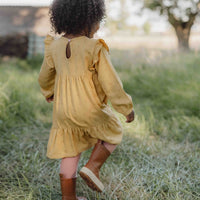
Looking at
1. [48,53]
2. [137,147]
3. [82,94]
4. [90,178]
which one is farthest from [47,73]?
[137,147]

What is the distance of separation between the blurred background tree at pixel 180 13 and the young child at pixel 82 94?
1094cm

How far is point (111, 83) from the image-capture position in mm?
1619

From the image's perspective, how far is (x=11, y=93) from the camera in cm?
382

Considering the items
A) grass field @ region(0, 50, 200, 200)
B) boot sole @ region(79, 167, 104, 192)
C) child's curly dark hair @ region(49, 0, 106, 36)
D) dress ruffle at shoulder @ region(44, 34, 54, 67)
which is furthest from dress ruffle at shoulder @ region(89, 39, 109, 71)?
grass field @ region(0, 50, 200, 200)

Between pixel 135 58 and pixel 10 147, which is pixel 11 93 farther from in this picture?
pixel 135 58

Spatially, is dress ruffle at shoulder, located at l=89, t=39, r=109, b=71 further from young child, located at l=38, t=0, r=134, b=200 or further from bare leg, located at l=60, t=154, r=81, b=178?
bare leg, located at l=60, t=154, r=81, b=178

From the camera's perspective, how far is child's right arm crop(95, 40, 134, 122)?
161cm

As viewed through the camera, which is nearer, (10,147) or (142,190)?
(142,190)

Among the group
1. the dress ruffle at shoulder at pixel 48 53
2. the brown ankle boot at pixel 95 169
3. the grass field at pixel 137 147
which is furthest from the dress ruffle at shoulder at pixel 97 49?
the grass field at pixel 137 147

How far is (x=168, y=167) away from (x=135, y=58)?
4.10 metres

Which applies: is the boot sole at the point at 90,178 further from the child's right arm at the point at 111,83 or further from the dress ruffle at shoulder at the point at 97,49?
the dress ruffle at shoulder at the point at 97,49

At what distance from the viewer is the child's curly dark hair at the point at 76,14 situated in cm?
166

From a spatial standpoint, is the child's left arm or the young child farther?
the child's left arm

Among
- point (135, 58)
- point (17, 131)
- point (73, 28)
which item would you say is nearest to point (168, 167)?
point (73, 28)
